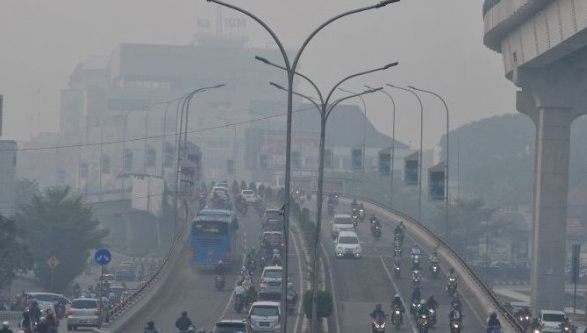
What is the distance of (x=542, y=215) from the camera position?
69625 mm

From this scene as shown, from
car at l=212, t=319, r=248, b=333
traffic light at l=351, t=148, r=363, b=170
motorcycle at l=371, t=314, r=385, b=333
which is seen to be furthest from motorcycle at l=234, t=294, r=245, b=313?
traffic light at l=351, t=148, r=363, b=170

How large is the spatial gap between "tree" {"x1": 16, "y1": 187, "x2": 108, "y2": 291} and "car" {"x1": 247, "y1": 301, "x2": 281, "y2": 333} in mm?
46973

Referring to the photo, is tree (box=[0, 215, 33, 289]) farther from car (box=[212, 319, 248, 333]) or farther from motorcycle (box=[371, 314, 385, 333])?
car (box=[212, 319, 248, 333])

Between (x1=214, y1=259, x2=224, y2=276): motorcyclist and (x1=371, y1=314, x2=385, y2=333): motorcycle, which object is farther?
(x1=214, y1=259, x2=224, y2=276): motorcyclist

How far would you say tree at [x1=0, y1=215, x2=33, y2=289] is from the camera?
248ft

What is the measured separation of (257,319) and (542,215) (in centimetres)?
2451

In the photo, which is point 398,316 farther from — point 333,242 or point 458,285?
point 333,242

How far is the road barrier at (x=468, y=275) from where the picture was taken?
54.0 m

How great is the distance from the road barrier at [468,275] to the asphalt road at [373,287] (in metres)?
0.76

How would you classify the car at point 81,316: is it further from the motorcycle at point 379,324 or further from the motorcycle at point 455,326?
the motorcycle at point 455,326

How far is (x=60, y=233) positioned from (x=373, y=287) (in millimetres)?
34568

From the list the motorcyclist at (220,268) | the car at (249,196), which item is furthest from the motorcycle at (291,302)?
the car at (249,196)

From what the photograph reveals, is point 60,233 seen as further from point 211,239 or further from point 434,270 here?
point 434,270

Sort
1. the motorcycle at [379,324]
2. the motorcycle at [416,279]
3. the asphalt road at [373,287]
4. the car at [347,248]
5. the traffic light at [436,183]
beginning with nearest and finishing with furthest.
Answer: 1. the motorcycle at [379,324]
2. the asphalt road at [373,287]
3. the motorcycle at [416,279]
4. the car at [347,248]
5. the traffic light at [436,183]
